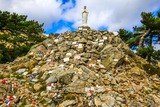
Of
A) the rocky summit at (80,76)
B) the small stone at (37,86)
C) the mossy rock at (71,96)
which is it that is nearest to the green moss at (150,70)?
the rocky summit at (80,76)

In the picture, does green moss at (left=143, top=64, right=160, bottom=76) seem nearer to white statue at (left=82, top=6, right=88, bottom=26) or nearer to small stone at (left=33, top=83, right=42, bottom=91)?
white statue at (left=82, top=6, right=88, bottom=26)

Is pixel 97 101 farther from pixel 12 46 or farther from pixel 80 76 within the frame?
pixel 12 46

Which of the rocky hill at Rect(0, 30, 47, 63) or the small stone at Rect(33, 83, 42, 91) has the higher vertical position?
the rocky hill at Rect(0, 30, 47, 63)

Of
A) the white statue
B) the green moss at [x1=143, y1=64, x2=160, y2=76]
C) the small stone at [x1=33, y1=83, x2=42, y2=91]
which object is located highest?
the white statue

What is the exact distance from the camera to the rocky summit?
41.5 ft

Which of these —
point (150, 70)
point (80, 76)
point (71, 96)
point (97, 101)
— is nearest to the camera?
point (97, 101)

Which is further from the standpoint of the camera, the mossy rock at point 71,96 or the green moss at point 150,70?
the green moss at point 150,70

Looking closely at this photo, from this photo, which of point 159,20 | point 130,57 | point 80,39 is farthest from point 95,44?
point 159,20

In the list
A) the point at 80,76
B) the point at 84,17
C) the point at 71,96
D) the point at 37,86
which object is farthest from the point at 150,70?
the point at 37,86

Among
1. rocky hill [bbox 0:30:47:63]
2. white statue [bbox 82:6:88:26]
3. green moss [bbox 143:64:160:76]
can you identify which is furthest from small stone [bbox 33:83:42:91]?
rocky hill [bbox 0:30:47:63]

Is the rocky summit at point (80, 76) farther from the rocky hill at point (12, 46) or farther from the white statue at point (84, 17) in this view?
the rocky hill at point (12, 46)

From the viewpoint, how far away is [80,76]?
13898 mm

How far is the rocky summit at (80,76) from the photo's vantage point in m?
12.6

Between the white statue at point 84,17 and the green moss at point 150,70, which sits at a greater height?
the white statue at point 84,17
